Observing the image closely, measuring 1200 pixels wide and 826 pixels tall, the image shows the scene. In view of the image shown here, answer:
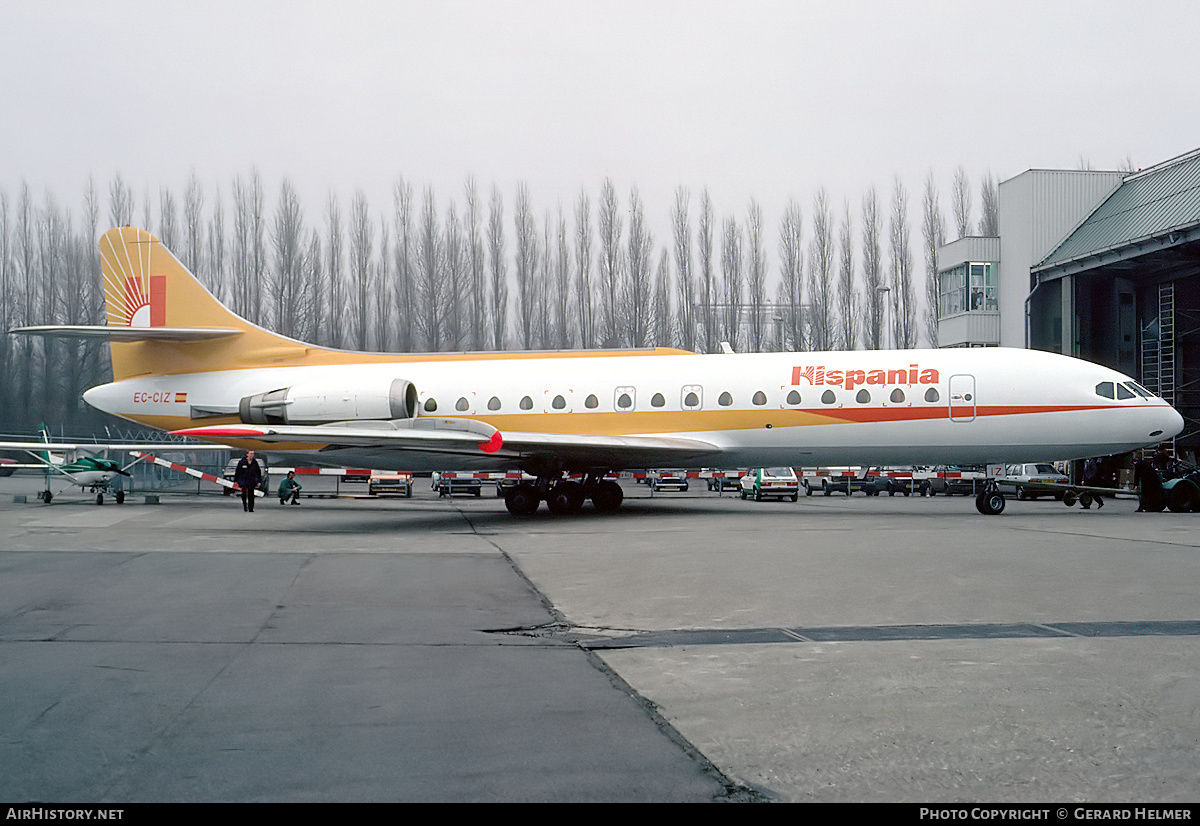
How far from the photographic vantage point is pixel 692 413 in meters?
21.1

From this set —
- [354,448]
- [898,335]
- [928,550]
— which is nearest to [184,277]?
[354,448]

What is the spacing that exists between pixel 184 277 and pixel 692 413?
1307cm

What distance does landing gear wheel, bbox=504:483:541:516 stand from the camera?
2177 cm

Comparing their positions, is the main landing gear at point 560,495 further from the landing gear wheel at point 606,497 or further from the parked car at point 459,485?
the parked car at point 459,485

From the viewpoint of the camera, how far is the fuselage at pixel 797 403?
19.6 meters

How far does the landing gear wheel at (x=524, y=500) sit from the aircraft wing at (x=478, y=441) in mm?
614

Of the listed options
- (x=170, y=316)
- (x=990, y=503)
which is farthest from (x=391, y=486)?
(x=990, y=503)

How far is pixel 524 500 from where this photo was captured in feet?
71.5

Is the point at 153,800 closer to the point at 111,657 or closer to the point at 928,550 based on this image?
the point at 111,657

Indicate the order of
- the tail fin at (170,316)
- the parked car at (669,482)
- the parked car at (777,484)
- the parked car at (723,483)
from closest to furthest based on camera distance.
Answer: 1. the tail fin at (170,316)
2. the parked car at (777,484)
3. the parked car at (669,482)
4. the parked car at (723,483)

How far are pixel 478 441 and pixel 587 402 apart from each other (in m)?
3.53

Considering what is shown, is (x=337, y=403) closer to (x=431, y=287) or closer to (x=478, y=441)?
(x=478, y=441)

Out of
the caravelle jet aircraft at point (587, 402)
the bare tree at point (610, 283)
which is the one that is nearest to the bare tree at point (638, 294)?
the bare tree at point (610, 283)

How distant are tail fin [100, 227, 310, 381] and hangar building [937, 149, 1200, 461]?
2447 cm
